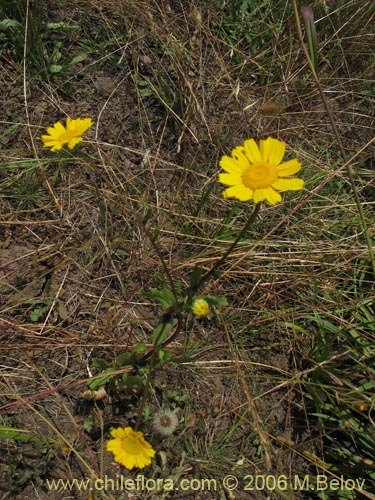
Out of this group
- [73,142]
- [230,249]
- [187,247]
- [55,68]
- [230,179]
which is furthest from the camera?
[55,68]

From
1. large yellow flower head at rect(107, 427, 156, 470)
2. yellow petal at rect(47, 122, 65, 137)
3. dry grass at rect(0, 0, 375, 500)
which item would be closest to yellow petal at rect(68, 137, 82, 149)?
yellow petal at rect(47, 122, 65, 137)

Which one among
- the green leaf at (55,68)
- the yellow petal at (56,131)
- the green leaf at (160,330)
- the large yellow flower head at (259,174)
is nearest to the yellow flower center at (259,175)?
the large yellow flower head at (259,174)

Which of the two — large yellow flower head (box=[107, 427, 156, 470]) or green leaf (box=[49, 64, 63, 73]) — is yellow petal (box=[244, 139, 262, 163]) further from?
green leaf (box=[49, 64, 63, 73])

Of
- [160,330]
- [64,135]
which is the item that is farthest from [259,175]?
[64,135]

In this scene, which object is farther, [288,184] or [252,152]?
[252,152]

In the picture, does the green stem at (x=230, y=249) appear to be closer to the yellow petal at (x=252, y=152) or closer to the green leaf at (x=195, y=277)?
the green leaf at (x=195, y=277)

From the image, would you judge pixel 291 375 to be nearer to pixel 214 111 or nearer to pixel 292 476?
pixel 292 476

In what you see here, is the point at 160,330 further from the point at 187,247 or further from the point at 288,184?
the point at 187,247
